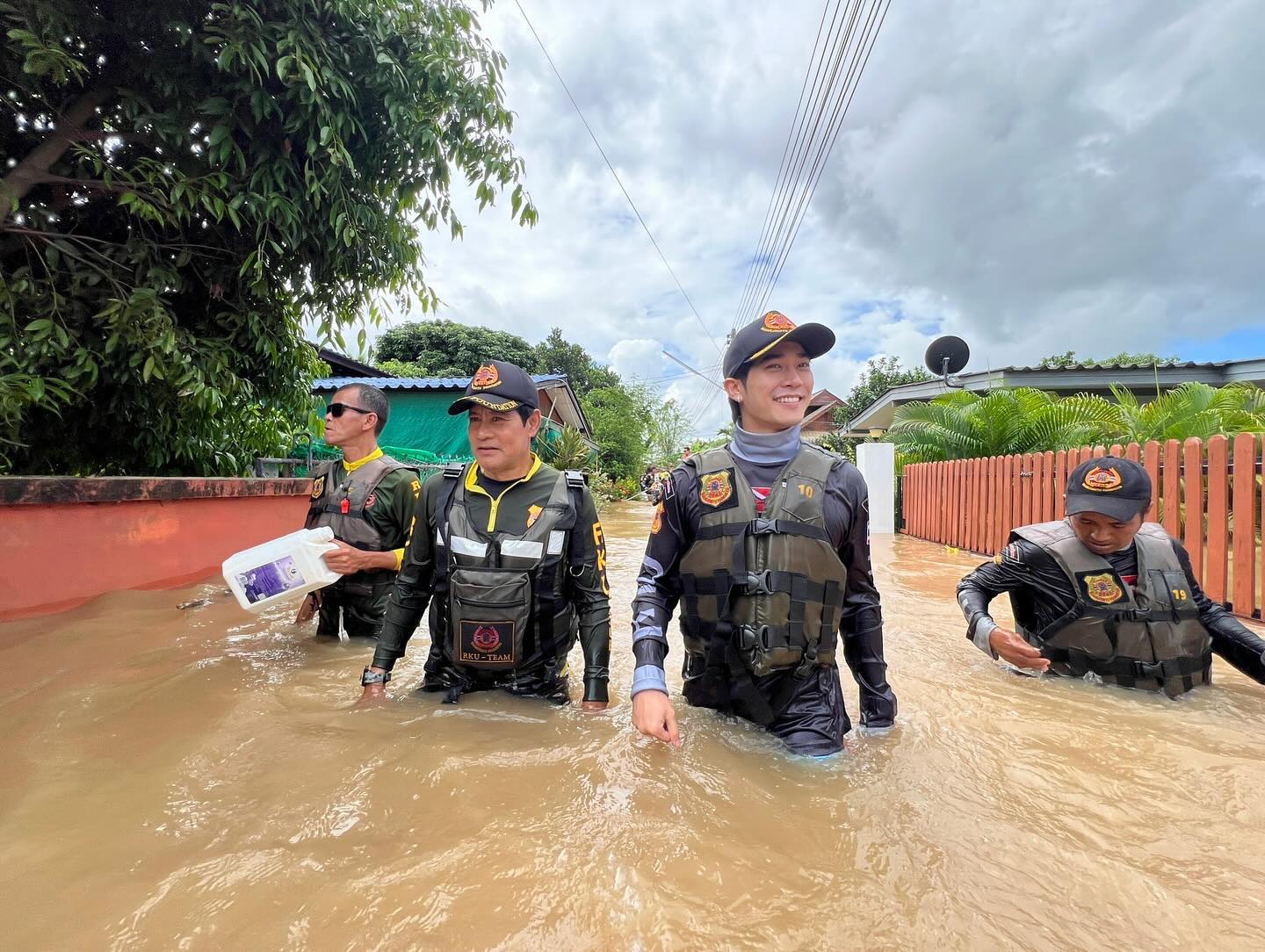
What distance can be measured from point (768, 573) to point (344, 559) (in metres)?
2.23

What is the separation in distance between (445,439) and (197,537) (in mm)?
9342

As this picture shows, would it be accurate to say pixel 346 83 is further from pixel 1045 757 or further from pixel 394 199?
pixel 1045 757

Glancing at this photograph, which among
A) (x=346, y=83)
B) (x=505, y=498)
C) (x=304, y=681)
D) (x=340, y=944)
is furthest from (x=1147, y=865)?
(x=346, y=83)

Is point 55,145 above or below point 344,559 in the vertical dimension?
above

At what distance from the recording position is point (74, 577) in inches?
149

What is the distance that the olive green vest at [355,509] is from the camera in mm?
3396

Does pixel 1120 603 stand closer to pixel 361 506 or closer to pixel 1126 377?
pixel 361 506

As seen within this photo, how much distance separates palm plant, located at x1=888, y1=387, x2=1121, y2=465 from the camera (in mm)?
8945

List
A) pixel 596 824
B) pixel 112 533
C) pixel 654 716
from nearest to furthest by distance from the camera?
pixel 596 824, pixel 654 716, pixel 112 533

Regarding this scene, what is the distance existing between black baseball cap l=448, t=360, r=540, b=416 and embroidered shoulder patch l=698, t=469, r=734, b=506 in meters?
0.70

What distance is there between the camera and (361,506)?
3412mm

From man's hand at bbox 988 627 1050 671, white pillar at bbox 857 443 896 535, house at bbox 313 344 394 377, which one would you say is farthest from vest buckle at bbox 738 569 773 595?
house at bbox 313 344 394 377

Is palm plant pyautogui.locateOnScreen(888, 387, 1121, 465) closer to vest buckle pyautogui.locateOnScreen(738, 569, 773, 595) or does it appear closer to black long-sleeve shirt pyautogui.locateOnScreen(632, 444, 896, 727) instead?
black long-sleeve shirt pyautogui.locateOnScreen(632, 444, 896, 727)

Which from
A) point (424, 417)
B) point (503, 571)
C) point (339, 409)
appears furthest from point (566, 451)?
point (503, 571)
